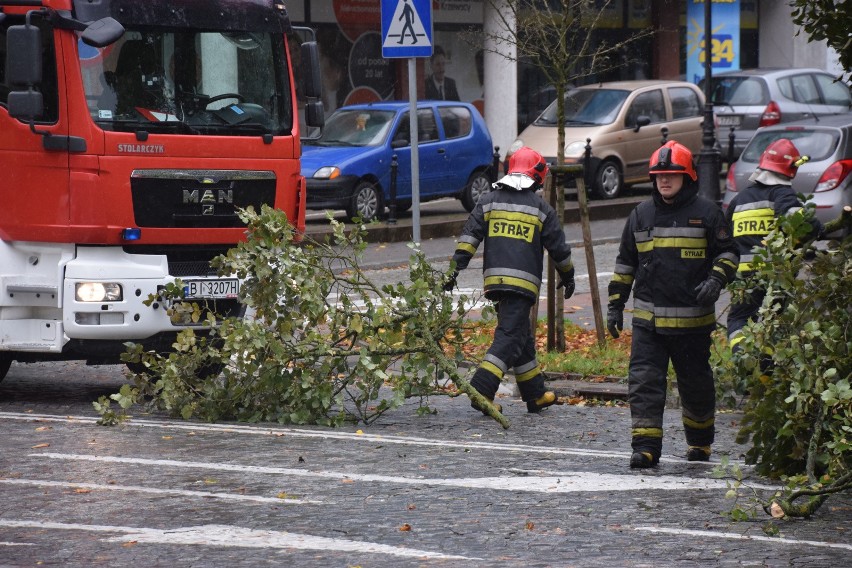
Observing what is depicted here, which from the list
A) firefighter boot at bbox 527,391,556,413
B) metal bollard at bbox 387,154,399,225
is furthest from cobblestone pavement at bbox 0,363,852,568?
metal bollard at bbox 387,154,399,225

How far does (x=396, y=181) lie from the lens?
20.9 meters

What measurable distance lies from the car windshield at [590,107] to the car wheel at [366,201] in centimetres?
486

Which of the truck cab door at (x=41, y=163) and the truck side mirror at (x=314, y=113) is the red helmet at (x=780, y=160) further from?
the truck cab door at (x=41, y=163)

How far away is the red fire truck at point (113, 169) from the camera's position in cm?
936

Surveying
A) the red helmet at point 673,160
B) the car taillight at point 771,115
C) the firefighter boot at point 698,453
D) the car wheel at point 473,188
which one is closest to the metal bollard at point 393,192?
the car wheel at point 473,188

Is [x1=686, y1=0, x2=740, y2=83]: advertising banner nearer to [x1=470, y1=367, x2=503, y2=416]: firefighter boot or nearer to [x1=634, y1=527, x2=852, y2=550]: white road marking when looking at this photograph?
[x1=470, y1=367, x2=503, y2=416]: firefighter boot

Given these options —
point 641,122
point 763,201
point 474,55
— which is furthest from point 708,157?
point 763,201

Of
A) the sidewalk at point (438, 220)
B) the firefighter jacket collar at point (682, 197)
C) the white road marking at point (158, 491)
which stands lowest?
the sidewalk at point (438, 220)

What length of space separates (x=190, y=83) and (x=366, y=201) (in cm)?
1072

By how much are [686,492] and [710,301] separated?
123 centimetres

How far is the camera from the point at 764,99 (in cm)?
2575

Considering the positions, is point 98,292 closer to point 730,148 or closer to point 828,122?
point 828,122

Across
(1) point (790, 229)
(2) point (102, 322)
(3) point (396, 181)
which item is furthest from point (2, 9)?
(3) point (396, 181)

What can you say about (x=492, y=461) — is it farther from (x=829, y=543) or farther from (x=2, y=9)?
(x=2, y=9)
